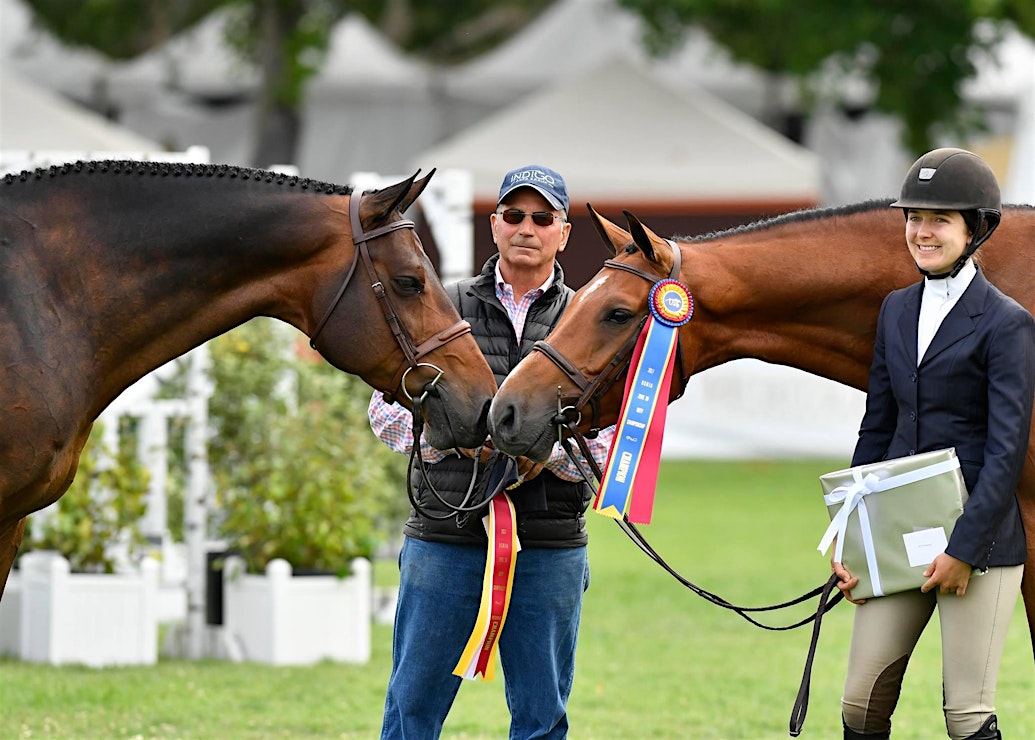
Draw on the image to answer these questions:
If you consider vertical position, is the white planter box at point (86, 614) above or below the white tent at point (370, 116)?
below

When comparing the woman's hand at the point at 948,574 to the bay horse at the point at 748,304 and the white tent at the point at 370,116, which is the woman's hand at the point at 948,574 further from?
the white tent at the point at 370,116

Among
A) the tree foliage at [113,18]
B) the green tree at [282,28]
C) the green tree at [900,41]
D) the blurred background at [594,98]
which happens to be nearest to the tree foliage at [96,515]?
the blurred background at [594,98]

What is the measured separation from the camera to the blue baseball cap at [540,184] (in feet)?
14.2

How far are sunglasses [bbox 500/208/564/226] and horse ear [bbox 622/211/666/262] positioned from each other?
301 millimetres

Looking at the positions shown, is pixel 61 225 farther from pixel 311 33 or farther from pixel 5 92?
pixel 311 33

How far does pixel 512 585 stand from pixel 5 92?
33.7 ft

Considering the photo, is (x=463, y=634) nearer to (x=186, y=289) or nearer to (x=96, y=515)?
(x=186, y=289)

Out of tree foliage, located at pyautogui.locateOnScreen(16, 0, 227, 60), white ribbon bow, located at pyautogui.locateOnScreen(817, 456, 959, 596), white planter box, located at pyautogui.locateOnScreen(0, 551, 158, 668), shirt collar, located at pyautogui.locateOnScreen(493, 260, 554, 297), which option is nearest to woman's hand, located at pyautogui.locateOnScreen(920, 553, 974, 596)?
white ribbon bow, located at pyautogui.locateOnScreen(817, 456, 959, 596)

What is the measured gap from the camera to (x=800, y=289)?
14.2 feet

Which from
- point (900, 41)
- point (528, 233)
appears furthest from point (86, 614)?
point (900, 41)

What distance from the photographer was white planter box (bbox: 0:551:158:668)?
7023 millimetres

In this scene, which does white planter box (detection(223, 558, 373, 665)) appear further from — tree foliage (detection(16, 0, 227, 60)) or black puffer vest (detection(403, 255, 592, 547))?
tree foliage (detection(16, 0, 227, 60))

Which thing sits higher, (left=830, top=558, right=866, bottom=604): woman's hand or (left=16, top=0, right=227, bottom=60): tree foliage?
(left=16, top=0, right=227, bottom=60): tree foliage

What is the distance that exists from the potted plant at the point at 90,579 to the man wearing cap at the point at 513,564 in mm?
3088
